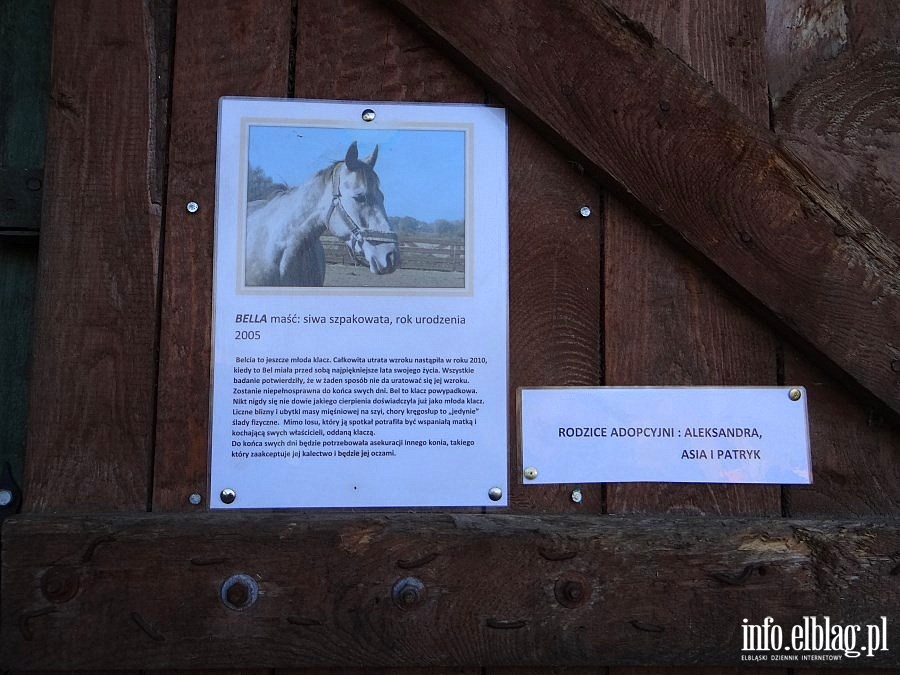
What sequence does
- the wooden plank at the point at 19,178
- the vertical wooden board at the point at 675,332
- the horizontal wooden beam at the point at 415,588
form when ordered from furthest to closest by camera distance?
the wooden plank at the point at 19,178 → the vertical wooden board at the point at 675,332 → the horizontal wooden beam at the point at 415,588

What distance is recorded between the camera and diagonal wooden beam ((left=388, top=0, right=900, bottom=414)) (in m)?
1.05

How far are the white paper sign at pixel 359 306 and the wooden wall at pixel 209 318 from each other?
0.13 feet

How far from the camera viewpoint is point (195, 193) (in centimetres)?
108

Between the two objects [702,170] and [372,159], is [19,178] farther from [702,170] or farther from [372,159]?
[702,170]

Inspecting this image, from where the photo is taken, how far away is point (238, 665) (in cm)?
98

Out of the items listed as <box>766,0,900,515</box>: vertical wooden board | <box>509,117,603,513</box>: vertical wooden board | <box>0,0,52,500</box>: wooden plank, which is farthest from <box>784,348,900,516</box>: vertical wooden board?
<box>0,0,52,500</box>: wooden plank

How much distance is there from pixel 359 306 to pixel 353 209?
0.53ft

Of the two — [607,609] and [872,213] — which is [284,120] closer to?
[607,609]

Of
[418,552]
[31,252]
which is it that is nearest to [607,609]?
[418,552]

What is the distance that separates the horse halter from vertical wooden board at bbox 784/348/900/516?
69 centimetres

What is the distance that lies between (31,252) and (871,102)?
5.05 ft

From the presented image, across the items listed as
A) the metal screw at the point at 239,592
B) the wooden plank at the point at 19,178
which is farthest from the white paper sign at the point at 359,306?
the wooden plank at the point at 19,178

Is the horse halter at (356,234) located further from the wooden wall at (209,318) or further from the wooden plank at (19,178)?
the wooden plank at (19,178)

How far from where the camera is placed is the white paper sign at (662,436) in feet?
3.48
